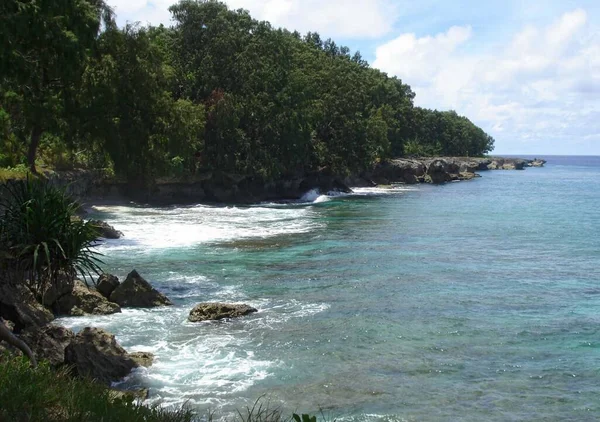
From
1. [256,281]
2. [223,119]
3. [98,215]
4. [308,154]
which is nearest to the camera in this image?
[256,281]

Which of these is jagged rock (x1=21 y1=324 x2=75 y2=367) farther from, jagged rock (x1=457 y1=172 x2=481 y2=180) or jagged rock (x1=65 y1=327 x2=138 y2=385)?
jagged rock (x1=457 y1=172 x2=481 y2=180)

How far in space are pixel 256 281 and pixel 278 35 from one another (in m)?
38.9

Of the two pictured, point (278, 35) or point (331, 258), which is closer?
point (331, 258)

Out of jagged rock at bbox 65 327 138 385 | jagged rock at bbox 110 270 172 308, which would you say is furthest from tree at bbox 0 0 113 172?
jagged rock at bbox 65 327 138 385

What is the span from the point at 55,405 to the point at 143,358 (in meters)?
6.40

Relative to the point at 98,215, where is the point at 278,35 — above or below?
above

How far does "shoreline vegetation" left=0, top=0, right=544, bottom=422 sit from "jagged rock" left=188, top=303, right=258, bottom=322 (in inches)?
2.3

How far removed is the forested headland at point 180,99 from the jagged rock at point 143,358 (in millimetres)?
8191

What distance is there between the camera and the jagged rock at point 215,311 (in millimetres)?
16078

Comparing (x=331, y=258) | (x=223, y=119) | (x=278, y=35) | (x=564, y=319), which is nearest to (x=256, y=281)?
(x=331, y=258)

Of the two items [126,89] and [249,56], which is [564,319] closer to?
[126,89]

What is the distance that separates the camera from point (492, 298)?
62.3ft

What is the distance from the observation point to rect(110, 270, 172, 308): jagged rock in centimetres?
1738

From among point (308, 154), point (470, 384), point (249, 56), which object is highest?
point (249, 56)
